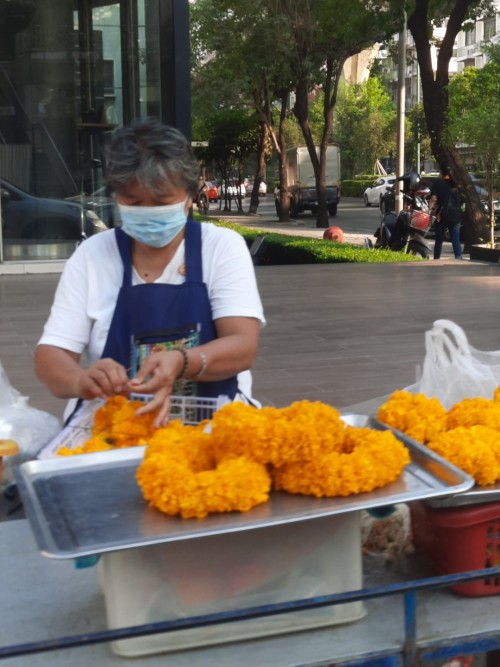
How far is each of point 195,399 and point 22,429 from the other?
1.10 meters

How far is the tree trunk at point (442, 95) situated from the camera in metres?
17.7

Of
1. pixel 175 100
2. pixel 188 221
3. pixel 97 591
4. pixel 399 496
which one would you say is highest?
pixel 175 100

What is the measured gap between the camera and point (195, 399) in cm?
266

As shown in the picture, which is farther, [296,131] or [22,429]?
[296,131]

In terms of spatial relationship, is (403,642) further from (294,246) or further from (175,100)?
(294,246)

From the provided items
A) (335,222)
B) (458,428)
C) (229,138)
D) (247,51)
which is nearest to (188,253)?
(458,428)

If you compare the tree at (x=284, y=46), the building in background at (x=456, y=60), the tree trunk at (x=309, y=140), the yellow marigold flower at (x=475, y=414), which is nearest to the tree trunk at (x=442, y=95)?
the tree at (x=284, y=46)

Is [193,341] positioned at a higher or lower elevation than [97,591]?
higher

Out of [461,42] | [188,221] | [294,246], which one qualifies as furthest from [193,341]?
[461,42]

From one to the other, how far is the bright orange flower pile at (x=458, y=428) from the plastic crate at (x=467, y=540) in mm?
71

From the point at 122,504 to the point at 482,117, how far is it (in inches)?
590

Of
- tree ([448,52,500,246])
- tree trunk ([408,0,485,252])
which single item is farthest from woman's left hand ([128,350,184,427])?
tree trunk ([408,0,485,252])

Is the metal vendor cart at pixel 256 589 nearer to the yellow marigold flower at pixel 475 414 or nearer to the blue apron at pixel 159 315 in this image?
the yellow marigold flower at pixel 475 414

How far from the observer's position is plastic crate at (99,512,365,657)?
1.78m
